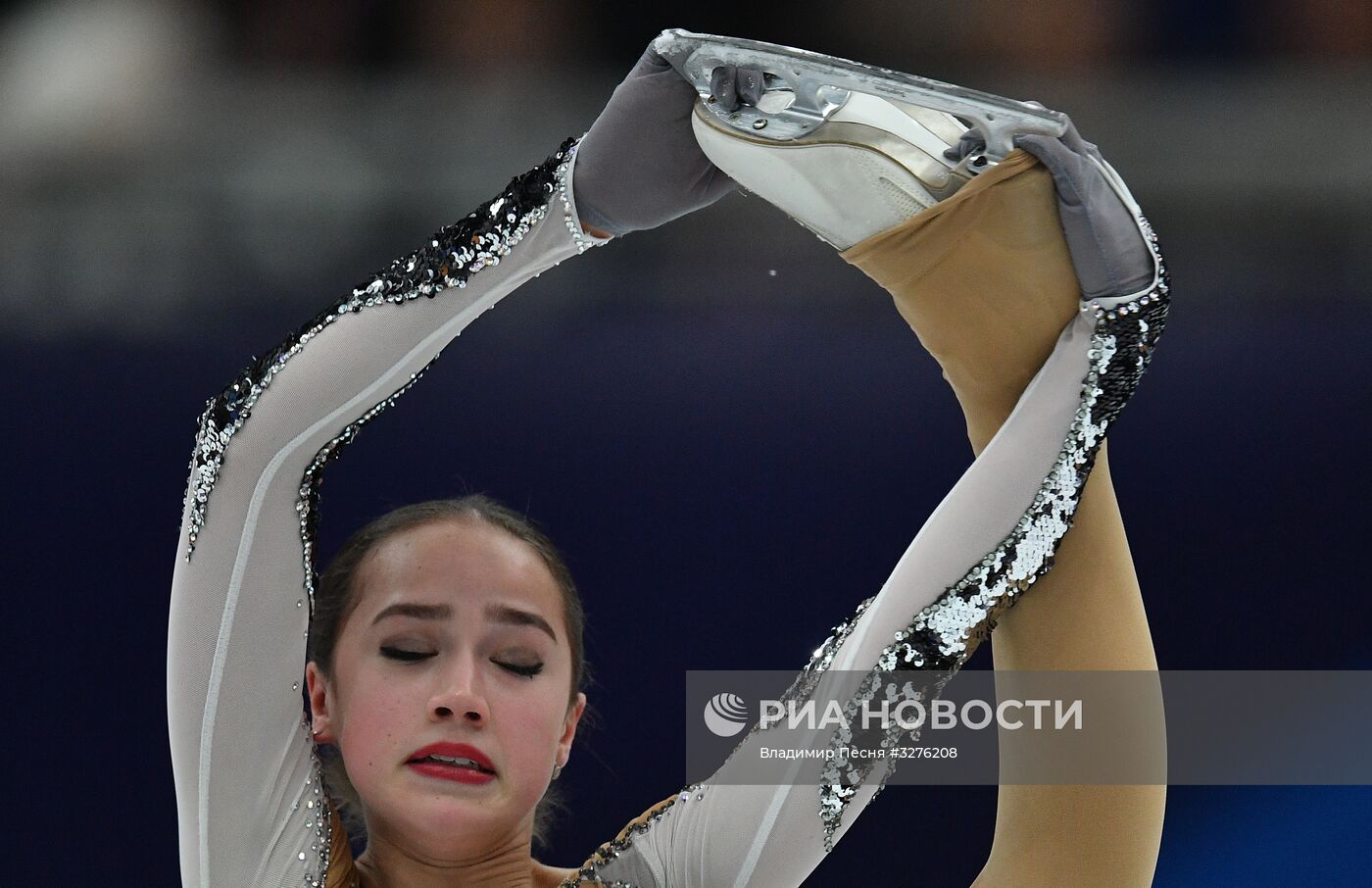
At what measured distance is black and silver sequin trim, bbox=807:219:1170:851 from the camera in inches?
33.9

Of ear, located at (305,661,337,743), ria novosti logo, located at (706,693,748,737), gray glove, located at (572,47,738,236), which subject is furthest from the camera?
ria novosti logo, located at (706,693,748,737)

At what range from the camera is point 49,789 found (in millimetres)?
1444

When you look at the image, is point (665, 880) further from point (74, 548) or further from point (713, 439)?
point (74, 548)

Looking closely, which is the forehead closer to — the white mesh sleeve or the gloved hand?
the white mesh sleeve

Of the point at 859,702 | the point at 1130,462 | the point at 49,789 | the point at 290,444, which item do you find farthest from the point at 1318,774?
the point at 49,789

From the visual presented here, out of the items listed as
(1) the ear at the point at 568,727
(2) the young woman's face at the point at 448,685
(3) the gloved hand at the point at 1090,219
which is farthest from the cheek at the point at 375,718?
(3) the gloved hand at the point at 1090,219

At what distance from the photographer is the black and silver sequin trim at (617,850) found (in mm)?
1013

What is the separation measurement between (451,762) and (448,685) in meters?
0.05

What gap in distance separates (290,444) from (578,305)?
2.26 feet

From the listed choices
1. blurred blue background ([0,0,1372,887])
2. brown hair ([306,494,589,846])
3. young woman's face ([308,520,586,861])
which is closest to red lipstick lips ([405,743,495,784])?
young woman's face ([308,520,586,861])

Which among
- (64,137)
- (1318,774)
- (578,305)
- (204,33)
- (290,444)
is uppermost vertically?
(204,33)

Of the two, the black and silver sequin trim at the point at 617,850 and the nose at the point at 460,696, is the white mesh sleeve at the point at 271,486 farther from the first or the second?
the black and silver sequin trim at the point at 617,850

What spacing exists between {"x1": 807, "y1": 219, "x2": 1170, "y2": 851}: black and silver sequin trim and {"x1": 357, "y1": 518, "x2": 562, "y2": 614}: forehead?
0.26 m

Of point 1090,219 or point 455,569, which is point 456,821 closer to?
point 455,569
